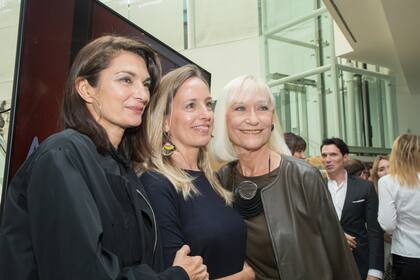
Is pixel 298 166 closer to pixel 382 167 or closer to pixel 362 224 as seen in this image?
pixel 362 224

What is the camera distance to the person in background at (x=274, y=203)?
1.65 m

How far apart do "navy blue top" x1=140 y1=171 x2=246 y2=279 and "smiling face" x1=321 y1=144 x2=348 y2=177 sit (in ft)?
7.59

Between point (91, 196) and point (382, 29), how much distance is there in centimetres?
558

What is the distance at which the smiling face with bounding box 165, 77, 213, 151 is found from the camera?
166 centimetres

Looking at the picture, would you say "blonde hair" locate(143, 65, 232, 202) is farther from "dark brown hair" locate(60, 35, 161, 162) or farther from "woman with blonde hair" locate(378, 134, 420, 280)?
"woman with blonde hair" locate(378, 134, 420, 280)

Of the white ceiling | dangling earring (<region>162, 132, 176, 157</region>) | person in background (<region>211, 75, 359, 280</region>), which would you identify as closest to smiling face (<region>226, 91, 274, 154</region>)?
person in background (<region>211, 75, 359, 280</region>)

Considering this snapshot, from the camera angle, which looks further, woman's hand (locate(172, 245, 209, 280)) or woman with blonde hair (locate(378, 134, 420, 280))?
woman with blonde hair (locate(378, 134, 420, 280))

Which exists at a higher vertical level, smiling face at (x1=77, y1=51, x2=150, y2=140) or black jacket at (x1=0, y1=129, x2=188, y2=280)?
smiling face at (x1=77, y1=51, x2=150, y2=140)

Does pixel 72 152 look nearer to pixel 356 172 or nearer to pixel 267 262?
pixel 267 262

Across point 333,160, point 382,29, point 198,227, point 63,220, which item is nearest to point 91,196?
point 63,220

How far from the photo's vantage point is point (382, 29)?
5.66 meters

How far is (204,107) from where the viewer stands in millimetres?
1691

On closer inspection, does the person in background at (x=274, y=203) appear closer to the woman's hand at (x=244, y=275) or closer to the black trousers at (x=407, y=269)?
the woman's hand at (x=244, y=275)

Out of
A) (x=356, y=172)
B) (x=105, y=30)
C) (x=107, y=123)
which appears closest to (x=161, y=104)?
(x=107, y=123)
